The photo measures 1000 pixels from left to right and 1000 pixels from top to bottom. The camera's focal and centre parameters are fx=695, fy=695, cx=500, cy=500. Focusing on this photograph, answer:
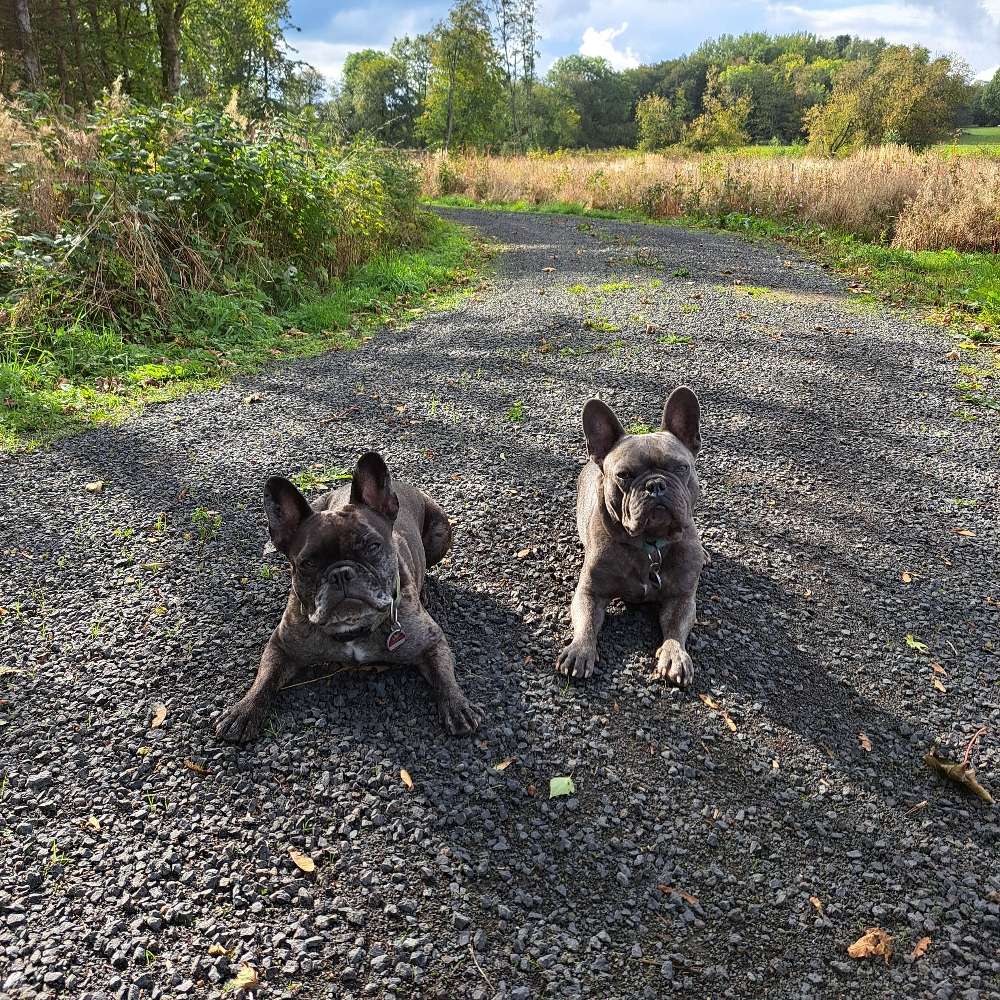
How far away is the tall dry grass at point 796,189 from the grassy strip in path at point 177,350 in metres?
10.1

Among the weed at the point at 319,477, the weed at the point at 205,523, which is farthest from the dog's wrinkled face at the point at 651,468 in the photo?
the weed at the point at 205,523

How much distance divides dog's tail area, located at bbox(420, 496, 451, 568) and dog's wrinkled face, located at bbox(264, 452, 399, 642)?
3.78ft

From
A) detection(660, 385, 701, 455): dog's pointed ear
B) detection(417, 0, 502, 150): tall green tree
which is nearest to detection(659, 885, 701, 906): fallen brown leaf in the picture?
detection(660, 385, 701, 455): dog's pointed ear

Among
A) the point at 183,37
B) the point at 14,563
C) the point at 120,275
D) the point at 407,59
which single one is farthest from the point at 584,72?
the point at 14,563

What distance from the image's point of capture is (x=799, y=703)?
12.2 ft

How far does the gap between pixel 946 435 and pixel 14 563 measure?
8173 mm

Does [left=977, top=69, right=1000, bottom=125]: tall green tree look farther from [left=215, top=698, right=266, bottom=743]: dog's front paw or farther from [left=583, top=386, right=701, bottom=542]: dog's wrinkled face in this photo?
[left=215, top=698, right=266, bottom=743]: dog's front paw

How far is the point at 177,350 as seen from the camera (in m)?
9.16

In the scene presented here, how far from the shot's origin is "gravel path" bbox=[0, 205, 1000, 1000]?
2564 mm

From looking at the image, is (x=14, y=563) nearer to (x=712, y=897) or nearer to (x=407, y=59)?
(x=712, y=897)

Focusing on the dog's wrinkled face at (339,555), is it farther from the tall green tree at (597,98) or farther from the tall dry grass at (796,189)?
the tall green tree at (597,98)

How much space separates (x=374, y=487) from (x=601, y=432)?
1.61 metres

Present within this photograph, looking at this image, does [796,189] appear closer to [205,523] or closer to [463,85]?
[205,523]

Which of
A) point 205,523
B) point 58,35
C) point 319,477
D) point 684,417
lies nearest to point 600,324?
point 319,477
